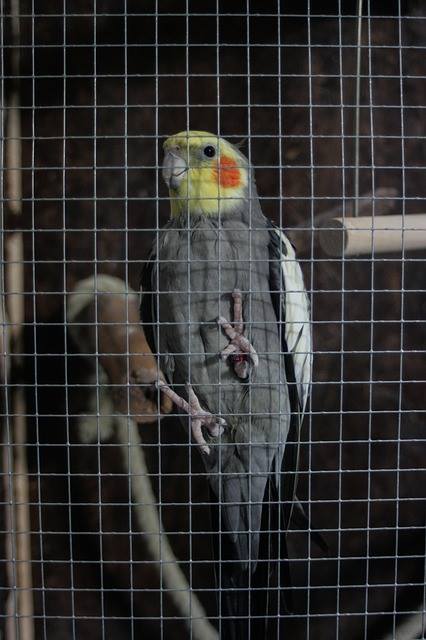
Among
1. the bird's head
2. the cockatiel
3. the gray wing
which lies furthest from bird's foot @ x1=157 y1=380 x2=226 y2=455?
the bird's head

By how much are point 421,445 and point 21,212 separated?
33.1 inches

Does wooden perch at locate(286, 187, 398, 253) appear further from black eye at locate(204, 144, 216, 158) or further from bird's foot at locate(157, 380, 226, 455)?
bird's foot at locate(157, 380, 226, 455)

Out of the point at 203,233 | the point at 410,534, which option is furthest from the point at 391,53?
the point at 410,534

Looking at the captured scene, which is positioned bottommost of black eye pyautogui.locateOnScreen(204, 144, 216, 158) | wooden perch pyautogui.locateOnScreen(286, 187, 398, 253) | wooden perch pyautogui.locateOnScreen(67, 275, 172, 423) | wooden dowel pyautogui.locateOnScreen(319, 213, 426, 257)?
wooden perch pyautogui.locateOnScreen(67, 275, 172, 423)

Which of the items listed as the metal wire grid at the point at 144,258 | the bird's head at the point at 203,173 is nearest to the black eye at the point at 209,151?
the bird's head at the point at 203,173

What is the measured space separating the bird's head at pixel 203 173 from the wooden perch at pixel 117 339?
0.23m

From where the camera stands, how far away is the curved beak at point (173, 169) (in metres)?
0.98

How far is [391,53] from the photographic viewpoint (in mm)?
1123

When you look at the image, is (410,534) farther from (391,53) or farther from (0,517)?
(391,53)

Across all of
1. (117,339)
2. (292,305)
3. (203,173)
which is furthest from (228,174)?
(117,339)

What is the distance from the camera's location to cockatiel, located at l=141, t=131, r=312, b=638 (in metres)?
0.97

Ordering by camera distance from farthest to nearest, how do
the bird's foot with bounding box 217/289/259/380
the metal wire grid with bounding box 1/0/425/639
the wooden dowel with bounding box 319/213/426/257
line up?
the metal wire grid with bounding box 1/0/425/639, the bird's foot with bounding box 217/289/259/380, the wooden dowel with bounding box 319/213/426/257

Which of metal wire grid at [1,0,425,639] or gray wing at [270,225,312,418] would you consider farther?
metal wire grid at [1,0,425,639]

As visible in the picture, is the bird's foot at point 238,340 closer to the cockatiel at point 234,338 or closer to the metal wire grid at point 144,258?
the cockatiel at point 234,338
